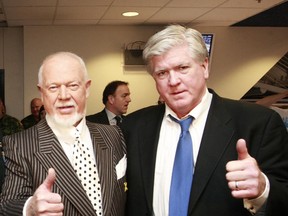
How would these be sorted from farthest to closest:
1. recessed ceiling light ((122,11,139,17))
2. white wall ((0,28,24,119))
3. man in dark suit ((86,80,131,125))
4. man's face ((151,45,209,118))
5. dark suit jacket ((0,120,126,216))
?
white wall ((0,28,24,119))
recessed ceiling light ((122,11,139,17))
man in dark suit ((86,80,131,125))
man's face ((151,45,209,118))
dark suit jacket ((0,120,126,216))

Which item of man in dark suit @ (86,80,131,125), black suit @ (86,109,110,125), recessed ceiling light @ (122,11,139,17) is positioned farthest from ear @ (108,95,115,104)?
recessed ceiling light @ (122,11,139,17)

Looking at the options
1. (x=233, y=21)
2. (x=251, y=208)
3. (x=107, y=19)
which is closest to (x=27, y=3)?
(x=107, y=19)

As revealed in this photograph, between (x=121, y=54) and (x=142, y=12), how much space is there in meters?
1.23

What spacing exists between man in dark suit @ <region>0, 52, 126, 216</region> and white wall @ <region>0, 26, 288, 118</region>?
16.0 feet

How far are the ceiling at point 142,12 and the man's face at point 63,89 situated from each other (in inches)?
130

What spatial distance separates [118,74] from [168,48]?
5003 millimetres

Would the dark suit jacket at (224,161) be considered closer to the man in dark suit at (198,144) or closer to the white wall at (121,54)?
the man in dark suit at (198,144)

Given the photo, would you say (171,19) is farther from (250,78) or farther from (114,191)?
(114,191)

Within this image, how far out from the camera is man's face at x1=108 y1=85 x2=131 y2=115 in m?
4.77

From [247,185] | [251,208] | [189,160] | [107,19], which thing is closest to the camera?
[247,185]

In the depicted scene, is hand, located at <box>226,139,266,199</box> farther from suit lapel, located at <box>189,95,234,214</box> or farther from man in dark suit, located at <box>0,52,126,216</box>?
man in dark suit, located at <box>0,52,126,216</box>

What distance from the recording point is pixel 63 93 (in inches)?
59.7

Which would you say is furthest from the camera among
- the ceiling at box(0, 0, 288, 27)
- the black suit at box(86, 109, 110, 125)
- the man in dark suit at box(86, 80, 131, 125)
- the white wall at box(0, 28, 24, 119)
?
the white wall at box(0, 28, 24, 119)

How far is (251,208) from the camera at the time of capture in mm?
1429
